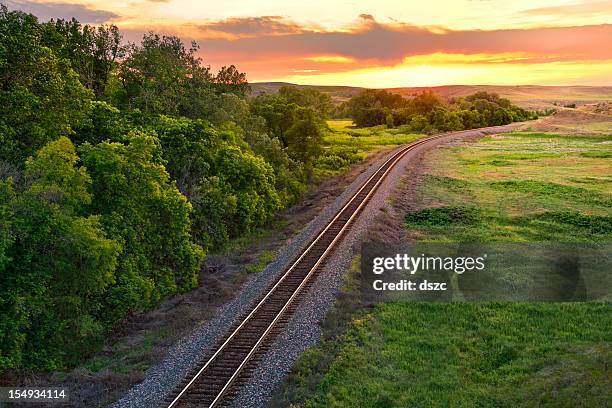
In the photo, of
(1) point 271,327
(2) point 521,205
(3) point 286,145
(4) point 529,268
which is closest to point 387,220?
(4) point 529,268

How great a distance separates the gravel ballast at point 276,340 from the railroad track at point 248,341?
395 mm

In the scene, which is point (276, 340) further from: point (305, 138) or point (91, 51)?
point (305, 138)

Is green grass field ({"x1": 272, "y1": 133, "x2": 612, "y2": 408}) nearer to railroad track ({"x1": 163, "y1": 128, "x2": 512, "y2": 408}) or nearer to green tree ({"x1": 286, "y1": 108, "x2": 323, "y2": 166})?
railroad track ({"x1": 163, "y1": 128, "x2": 512, "y2": 408})

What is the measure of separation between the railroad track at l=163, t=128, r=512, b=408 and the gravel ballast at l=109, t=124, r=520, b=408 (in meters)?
0.39

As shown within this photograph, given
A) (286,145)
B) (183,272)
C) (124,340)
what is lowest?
(124,340)

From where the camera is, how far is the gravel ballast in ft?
56.3

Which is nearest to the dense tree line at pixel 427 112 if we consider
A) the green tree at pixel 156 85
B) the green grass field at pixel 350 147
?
the green grass field at pixel 350 147

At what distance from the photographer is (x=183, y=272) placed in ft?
88.8

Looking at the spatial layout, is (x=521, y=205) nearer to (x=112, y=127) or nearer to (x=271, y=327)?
(x=271, y=327)

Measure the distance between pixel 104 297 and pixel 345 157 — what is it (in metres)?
57.1

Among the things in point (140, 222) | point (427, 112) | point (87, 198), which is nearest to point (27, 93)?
point (87, 198)
